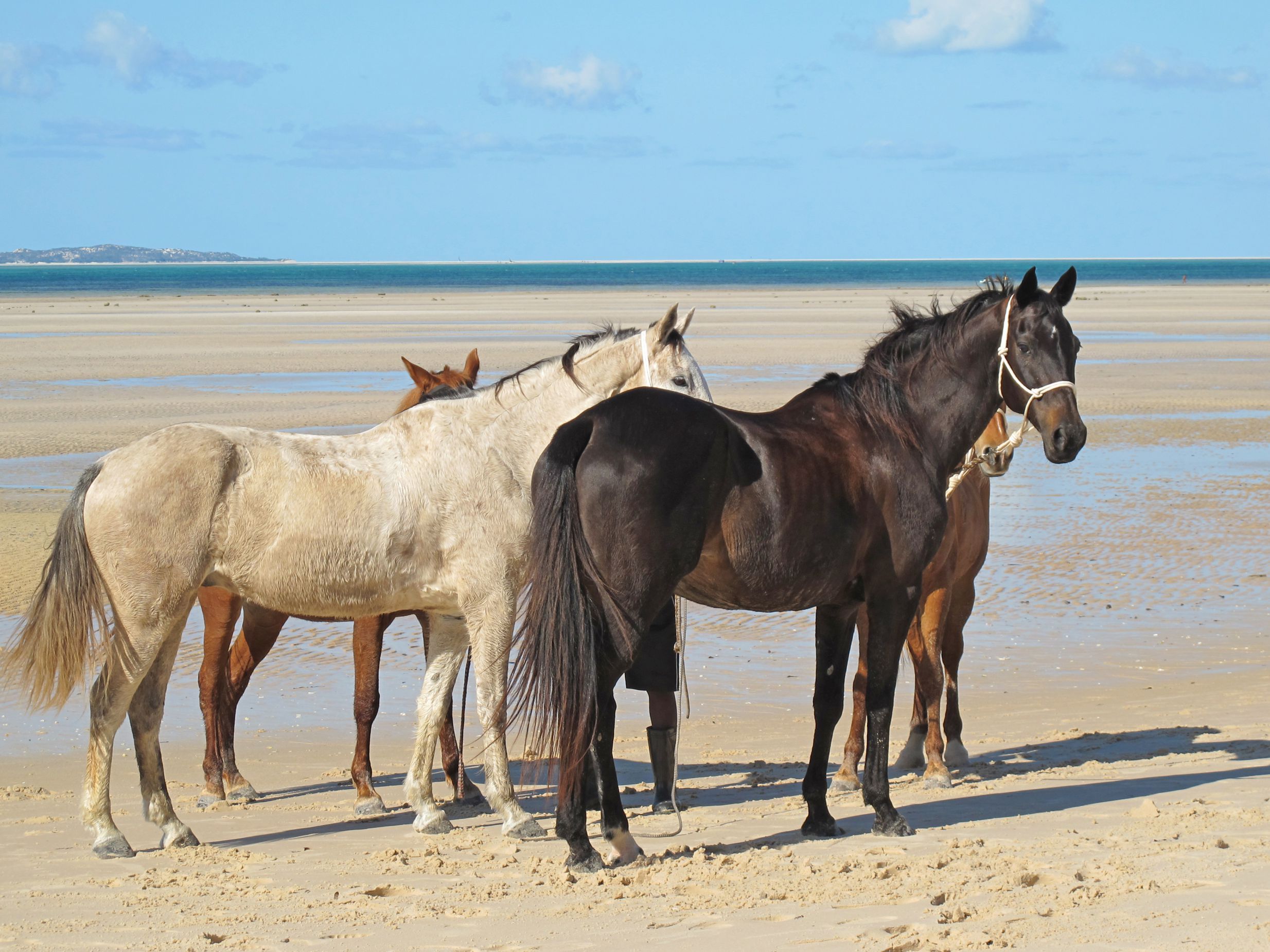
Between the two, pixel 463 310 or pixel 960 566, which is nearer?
pixel 960 566

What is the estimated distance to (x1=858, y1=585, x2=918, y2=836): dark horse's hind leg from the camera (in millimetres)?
5391

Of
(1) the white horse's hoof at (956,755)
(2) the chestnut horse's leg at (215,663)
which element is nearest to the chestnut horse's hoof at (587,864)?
(2) the chestnut horse's leg at (215,663)

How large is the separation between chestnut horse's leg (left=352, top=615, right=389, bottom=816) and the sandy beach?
0.11m

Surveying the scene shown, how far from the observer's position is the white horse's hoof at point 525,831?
18.3 feet

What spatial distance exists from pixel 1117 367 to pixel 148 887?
2541cm

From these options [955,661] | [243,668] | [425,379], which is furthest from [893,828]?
[243,668]

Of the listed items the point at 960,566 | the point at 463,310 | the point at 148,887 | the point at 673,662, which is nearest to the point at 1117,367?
the point at 960,566

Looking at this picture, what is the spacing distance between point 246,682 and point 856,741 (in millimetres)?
2975

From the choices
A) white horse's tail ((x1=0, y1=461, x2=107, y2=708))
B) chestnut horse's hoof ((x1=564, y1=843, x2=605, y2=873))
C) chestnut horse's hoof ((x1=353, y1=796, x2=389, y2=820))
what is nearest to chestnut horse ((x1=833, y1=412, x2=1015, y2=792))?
chestnut horse's hoof ((x1=564, y1=843, x2=605, y2=873))

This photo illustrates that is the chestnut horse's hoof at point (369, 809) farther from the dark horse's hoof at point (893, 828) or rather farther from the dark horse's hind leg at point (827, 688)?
the dark horse's hoof at point (893, 828)

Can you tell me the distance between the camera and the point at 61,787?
628cm

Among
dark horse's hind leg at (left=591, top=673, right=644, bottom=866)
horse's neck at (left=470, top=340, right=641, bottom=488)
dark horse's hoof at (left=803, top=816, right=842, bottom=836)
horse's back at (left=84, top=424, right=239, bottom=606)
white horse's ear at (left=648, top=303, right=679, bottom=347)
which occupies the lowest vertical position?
dark horse's hoof at (left=803, top=816, right=842, bottom=836)

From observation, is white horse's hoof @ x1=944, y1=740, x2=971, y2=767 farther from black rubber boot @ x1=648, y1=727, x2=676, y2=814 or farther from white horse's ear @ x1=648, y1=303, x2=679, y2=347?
white horse's ear @ x1=648, y1=303, x2=679, y2=347

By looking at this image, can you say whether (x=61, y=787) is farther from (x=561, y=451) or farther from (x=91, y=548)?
(x=561, y=451)
